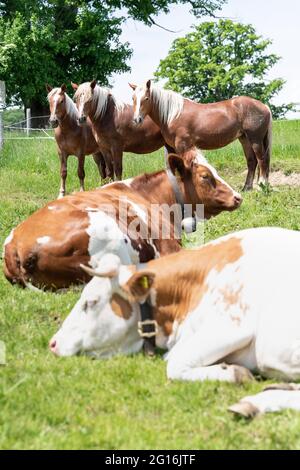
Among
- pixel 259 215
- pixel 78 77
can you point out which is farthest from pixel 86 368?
pixel 78 77

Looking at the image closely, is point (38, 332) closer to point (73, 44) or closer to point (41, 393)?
point (41, 393)

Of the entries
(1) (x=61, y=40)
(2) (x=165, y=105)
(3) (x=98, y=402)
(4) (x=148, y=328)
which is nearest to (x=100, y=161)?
(2) (x=165, y=105)

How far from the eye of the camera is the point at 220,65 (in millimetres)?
60562

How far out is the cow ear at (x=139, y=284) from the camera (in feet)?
14.5

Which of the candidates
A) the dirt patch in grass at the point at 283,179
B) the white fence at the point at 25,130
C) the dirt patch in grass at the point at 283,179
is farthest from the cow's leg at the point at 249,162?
the white fence at the point at 25,130

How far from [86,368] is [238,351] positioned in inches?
38.9

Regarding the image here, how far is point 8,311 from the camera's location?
5570mm

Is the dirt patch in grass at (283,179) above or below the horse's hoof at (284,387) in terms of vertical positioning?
below

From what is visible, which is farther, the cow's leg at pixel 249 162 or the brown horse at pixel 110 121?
the cow's leg at pixel 249 162

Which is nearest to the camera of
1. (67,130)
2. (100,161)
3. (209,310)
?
(209,310)

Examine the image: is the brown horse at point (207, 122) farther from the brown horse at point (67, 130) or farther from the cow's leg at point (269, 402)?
the cow's leg at point (269, 402)

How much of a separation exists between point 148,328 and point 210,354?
48 centimetres

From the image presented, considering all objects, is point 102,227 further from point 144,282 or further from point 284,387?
point 284,387

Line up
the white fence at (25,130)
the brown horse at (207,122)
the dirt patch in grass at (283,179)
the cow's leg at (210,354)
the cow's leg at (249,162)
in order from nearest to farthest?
the cow's leg at (210,354), the brown horse at (207,122), the cow's leg at (249,162), the dirt patch in grass at (283,179), the white fence at (25,130)
